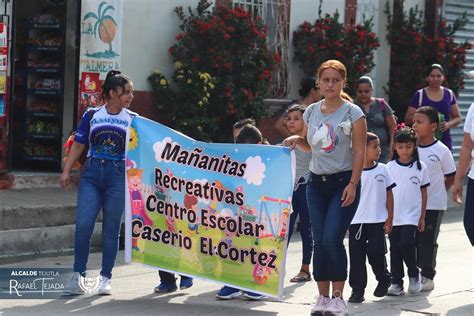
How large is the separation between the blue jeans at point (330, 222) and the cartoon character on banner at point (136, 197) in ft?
4.69

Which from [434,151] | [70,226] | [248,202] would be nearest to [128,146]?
[248,202]

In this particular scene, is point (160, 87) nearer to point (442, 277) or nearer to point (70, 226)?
point (70, 226)

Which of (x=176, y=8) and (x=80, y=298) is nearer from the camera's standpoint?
(x=80, y=298)

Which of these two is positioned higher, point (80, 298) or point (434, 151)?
point (434, 151)

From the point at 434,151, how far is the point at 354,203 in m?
1.99

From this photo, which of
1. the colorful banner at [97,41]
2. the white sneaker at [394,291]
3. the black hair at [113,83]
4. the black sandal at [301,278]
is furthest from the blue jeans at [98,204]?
the colorful banner at [97,41]

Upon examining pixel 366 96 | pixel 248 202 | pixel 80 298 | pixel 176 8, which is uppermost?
pixel 176 8

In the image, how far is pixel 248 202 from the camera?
27.5 feet

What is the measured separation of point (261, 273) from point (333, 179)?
94 centimetres

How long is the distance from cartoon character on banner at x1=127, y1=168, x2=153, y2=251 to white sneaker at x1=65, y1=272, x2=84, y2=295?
51 centimetres

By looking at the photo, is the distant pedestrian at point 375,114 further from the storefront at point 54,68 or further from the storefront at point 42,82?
the storefront at point 42,82

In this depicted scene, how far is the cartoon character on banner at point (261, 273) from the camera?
27.2ft

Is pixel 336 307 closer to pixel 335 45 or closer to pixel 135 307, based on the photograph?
pixel 135 307

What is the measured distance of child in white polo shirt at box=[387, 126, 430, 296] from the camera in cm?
924
